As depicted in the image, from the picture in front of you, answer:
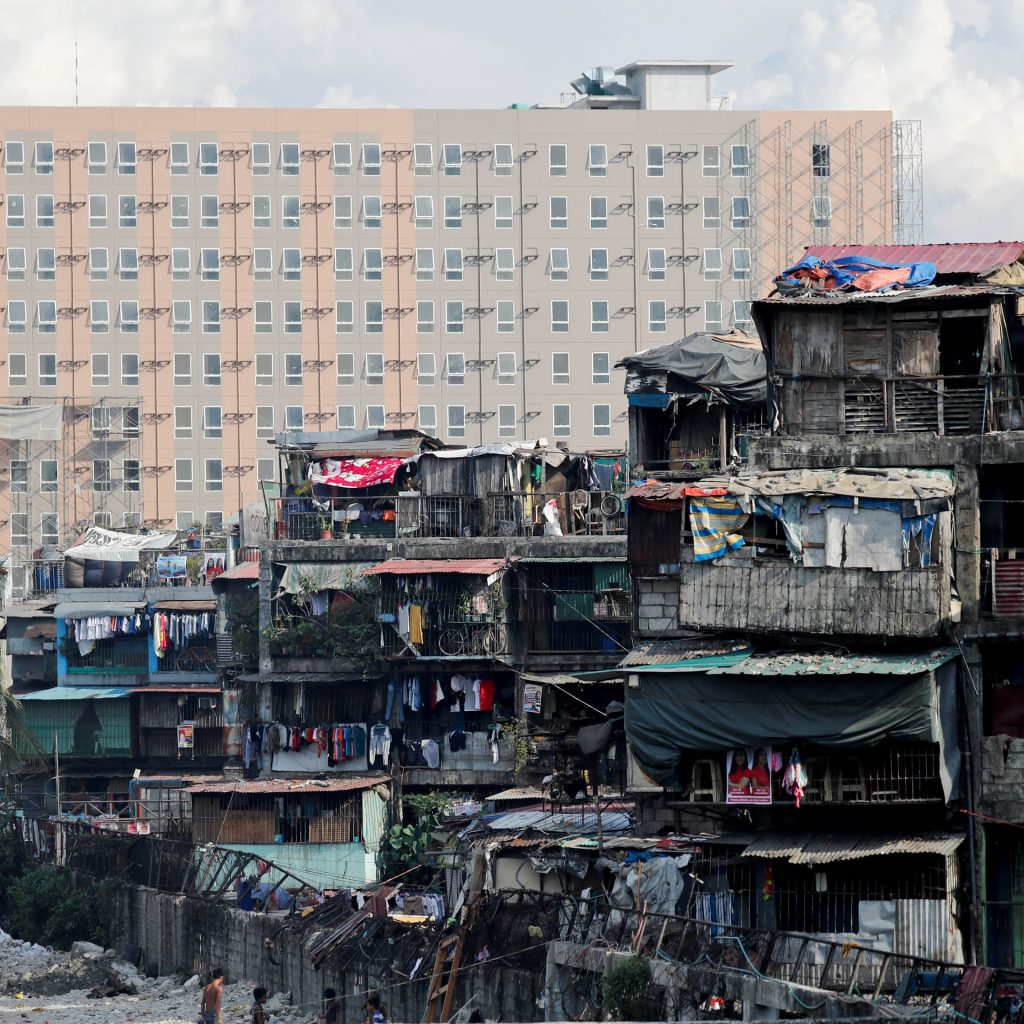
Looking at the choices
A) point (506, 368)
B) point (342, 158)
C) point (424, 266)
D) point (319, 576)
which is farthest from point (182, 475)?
point (319, 576)

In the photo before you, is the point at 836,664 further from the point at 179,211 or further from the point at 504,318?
the point at 179,211

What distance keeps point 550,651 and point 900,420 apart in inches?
715

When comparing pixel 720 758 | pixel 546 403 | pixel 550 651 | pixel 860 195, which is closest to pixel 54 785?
pixel 550 651

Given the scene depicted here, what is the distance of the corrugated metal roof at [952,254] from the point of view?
121 feet

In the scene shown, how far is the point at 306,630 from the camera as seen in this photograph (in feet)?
177

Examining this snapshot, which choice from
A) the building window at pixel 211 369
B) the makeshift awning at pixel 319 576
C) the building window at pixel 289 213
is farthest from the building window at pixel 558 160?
the makeshift awning at pixel 319 576

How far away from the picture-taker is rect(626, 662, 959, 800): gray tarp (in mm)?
32031

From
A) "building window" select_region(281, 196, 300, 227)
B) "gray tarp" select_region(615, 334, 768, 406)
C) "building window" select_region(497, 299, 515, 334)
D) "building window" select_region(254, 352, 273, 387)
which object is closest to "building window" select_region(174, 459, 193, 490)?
"building window" select_region(254, 352, 273, 387)

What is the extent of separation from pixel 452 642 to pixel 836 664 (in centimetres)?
2009

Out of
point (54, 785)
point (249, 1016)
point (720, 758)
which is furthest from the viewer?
point (54, 785)

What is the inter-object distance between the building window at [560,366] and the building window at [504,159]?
29.5 feet

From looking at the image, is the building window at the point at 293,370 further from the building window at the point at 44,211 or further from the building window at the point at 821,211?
the building window at the point at 821,211

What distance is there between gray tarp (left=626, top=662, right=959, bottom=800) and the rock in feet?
69.5

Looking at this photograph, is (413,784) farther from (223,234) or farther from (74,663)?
(223,234)
